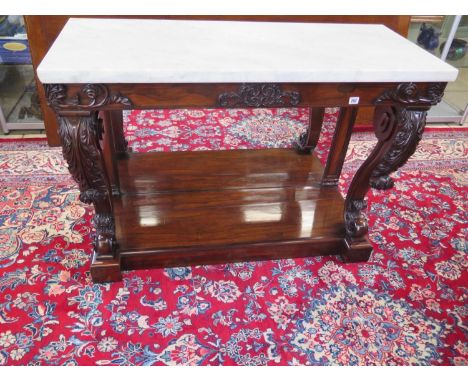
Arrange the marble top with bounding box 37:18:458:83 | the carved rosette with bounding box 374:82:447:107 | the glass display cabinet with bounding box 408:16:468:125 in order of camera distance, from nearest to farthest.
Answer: the marble top with bounding box 37:18:458:83 → the carved rosette with bounding box 374:82:447:107 → the glass display cabinet with bounding box 408:16:468:125

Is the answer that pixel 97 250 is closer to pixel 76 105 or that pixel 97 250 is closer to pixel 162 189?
pixel 162 189

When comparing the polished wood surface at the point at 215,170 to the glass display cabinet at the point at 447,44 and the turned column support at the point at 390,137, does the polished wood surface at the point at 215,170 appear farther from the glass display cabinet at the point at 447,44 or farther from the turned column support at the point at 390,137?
the glass display cabinet at the point at 447,44

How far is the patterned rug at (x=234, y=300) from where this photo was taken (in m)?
1.43

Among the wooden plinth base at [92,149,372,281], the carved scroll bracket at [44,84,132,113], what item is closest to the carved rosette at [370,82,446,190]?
the wooden plinth base at [92,149,372,281]

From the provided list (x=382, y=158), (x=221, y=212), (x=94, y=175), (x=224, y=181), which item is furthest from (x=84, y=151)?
(x=382, y=158)

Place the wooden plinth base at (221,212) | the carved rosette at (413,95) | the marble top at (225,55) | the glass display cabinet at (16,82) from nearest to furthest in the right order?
the marble top at (225,55)
the carved rosette at (413,95)
the wooden plinth base at (221,212)
the glass display cabinet at (16,82)

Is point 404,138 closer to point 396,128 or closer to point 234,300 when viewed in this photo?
point 396,128

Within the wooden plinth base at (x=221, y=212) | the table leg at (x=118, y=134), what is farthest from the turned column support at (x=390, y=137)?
the table leg at (x=118, y=134)

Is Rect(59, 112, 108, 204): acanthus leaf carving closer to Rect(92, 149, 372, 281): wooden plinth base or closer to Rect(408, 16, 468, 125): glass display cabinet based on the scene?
Rect(92, 149, 372, 281): wooden plinth base

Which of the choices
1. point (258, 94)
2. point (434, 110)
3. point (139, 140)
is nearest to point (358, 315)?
point (258, 94)

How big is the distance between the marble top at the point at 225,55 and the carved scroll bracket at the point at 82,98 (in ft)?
0.13

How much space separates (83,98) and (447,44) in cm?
263

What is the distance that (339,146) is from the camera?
1.96m

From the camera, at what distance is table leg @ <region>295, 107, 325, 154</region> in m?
2.14
